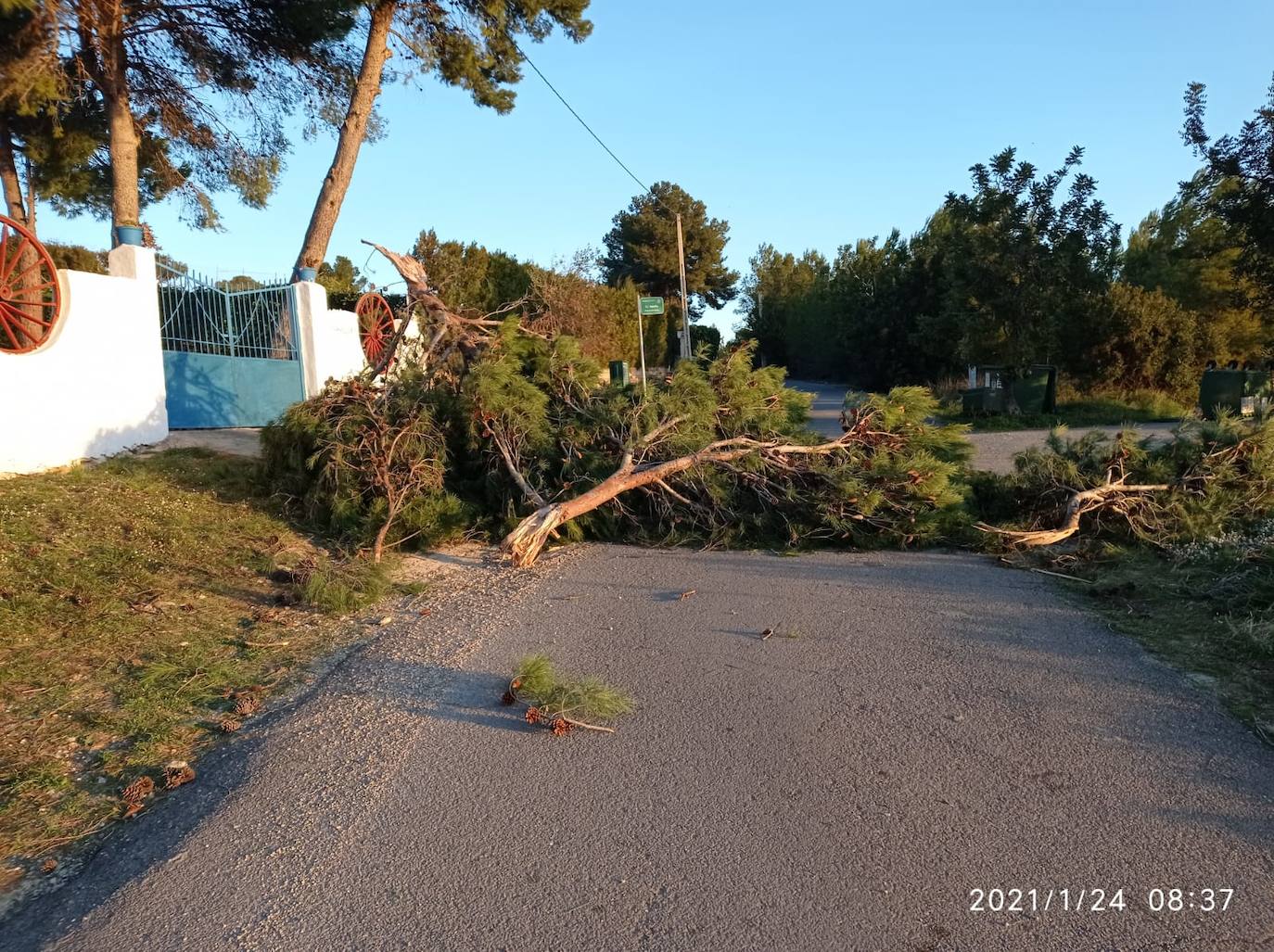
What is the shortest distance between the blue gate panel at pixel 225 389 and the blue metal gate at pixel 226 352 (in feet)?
0.04

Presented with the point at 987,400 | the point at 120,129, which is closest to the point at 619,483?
the point at 120,129

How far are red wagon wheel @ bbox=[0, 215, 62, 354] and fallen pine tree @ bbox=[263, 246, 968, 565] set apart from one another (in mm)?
2520

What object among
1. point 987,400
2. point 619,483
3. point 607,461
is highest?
point 987,400

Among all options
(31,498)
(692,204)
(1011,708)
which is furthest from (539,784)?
(692,204)

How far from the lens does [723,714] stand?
4.41 metres

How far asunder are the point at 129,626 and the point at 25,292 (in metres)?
5.43

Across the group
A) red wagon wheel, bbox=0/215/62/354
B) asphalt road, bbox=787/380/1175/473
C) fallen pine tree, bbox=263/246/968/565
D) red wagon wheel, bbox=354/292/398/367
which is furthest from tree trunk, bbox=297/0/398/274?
asphalt road, bbox=787/380/1175/473

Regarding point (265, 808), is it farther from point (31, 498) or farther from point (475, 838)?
point (31, 498)

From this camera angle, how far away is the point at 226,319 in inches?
535

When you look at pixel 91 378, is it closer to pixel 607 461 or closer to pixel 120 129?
pixel 607 461

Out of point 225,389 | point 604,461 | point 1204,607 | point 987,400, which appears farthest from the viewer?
point 987,400

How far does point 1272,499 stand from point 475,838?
7.87m

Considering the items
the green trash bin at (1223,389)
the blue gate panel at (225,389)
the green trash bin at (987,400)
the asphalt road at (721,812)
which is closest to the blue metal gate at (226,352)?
the blue gate panel at (225,389)

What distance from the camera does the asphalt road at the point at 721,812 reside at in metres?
2.85
